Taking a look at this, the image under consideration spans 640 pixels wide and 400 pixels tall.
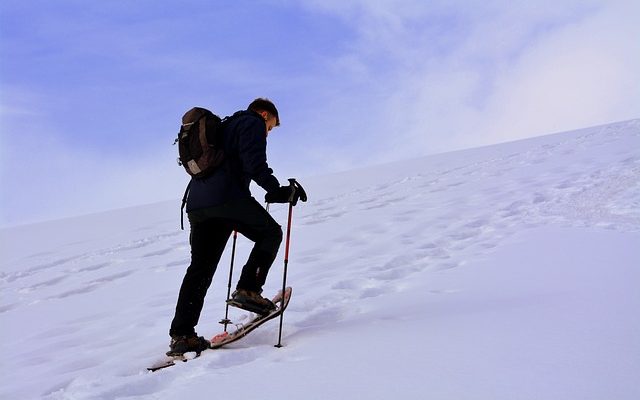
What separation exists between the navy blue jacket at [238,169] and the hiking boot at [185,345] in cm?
105

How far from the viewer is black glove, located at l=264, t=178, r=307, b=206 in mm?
4398

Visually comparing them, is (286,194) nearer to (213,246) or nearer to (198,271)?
(213,246)

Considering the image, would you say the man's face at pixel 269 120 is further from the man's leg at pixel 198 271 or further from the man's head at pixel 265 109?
the man's leg at pixel 198 271

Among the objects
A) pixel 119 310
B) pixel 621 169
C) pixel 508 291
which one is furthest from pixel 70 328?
pixel 621 169

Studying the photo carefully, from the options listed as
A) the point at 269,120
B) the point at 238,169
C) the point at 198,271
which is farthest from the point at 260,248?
the point at 269,120

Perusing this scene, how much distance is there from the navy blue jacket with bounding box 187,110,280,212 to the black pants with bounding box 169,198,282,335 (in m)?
0.09

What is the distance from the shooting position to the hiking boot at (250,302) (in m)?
4.59

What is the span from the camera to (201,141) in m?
4.29

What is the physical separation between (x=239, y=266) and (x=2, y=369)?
3.96 m

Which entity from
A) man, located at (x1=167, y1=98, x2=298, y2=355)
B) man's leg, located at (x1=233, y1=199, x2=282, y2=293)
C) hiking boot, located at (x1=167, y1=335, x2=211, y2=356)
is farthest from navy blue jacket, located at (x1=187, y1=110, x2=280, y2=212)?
hiking boot, located at (x1=167, y1=335, x2=211, y2=356)

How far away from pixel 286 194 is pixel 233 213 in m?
0.47

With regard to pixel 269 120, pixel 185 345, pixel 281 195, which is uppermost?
pixel 269 120

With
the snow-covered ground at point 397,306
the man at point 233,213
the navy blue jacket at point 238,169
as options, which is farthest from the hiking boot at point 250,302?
the navy blue jacket at point 238,169

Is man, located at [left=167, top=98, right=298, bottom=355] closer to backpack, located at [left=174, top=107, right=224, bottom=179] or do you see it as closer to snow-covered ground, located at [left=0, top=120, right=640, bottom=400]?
backpack, located at [left=174, top=107, right=224, bottom=179]
